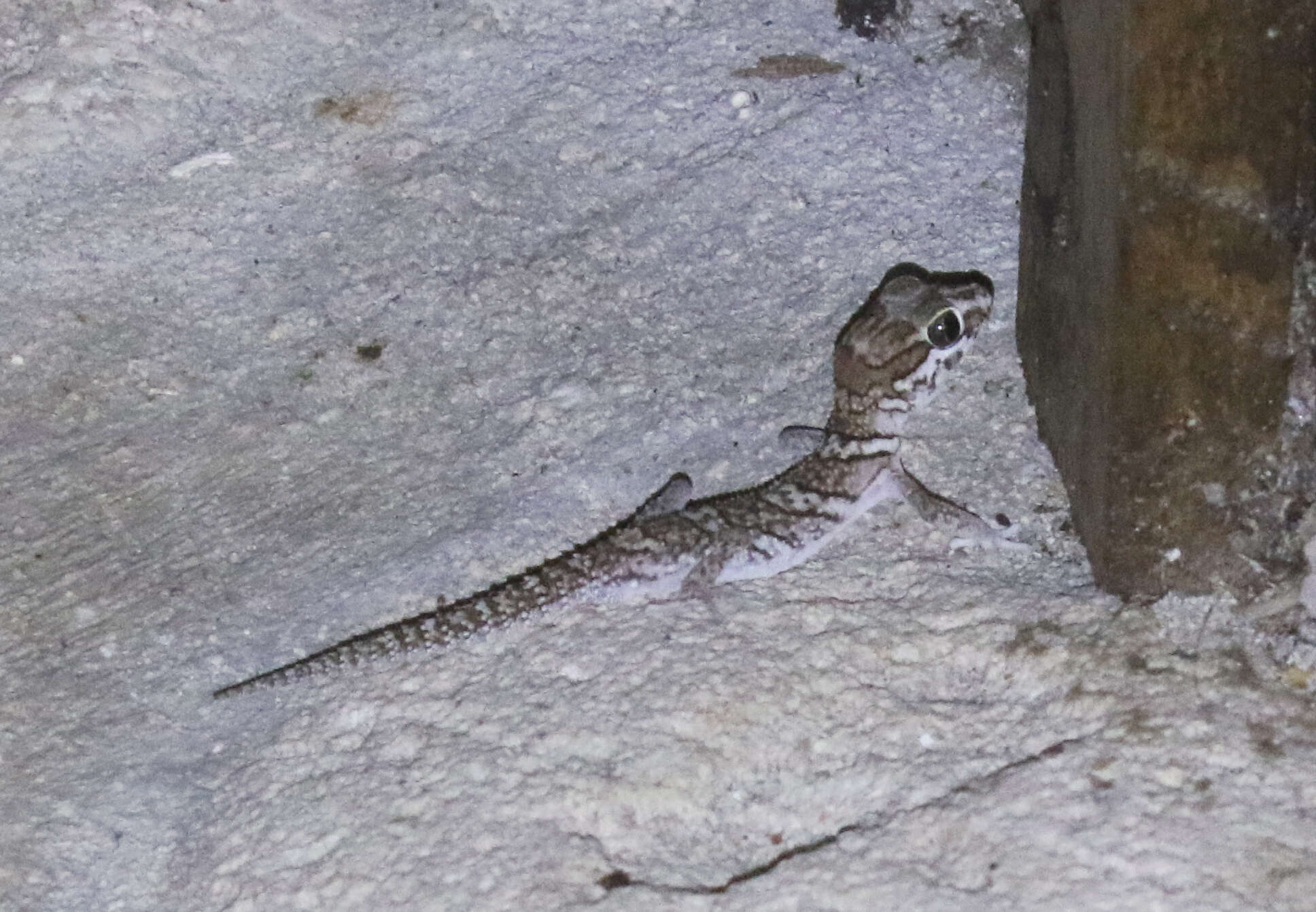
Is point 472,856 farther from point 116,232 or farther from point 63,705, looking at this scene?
point 116,232

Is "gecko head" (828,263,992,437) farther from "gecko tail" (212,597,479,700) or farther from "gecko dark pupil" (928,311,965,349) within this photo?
"gecko tail" (212,597,479,700)

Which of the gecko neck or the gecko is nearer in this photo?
the gecko

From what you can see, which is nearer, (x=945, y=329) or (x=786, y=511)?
(x=786, y=511)

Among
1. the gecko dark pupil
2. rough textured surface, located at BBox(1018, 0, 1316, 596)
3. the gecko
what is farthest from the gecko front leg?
the gecko dark pupil

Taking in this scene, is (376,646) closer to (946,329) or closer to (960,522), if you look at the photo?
(960,522)

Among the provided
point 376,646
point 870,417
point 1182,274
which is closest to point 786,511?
point 870,417

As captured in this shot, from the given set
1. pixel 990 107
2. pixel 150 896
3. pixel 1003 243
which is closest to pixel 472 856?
pixel 150 896

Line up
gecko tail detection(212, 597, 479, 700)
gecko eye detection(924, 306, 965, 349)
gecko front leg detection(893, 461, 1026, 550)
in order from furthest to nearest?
gecko eye detection(924, 306, 965, 349), gecko front leg detection(893, 461, 1026, 550), gecko tail detection(212, 597, 479, 700)
